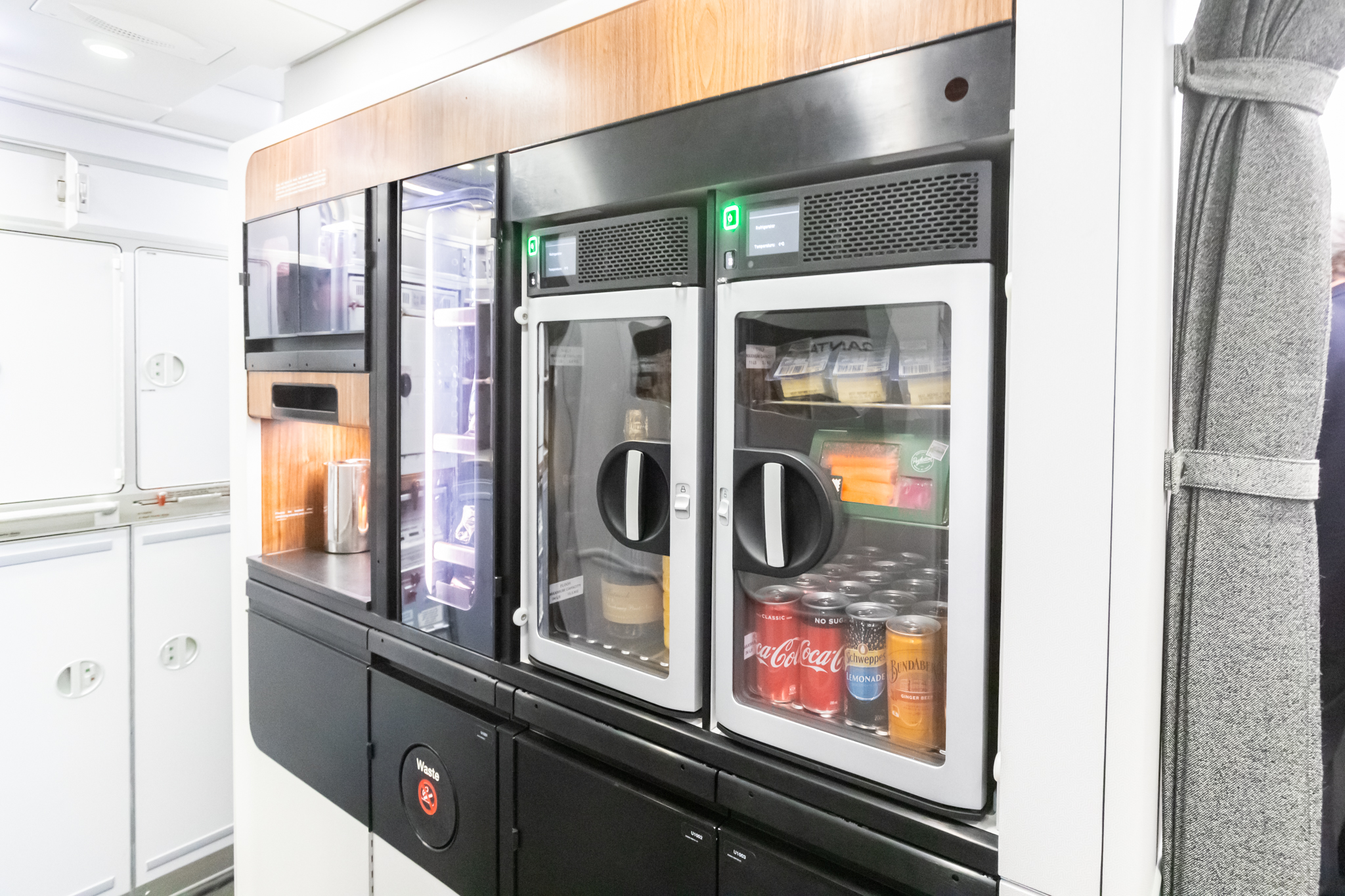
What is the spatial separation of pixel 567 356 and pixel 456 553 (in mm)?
530

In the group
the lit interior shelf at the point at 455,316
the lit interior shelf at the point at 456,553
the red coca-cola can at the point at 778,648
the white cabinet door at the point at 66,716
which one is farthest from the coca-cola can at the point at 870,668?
the white cabinet door at the point at 66,716

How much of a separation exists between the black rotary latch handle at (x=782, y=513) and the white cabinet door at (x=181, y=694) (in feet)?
8.58

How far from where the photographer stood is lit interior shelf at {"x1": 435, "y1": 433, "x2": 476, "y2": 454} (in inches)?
67.8

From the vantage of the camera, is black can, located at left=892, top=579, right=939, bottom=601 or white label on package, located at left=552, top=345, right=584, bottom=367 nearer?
black can, located at left=892, top=579, right=939, bottom=601

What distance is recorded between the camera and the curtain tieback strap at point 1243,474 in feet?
3.10

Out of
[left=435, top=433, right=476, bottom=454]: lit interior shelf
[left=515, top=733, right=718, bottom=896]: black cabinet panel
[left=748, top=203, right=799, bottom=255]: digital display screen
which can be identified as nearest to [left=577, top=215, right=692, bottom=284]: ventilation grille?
[left=748, top=203, right=799, bottom=255]: digital display screen

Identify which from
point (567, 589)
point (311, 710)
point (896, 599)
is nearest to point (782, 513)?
point (896, 599)

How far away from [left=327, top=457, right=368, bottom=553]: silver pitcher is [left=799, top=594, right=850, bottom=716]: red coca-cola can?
157cm

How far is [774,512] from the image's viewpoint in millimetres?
1236

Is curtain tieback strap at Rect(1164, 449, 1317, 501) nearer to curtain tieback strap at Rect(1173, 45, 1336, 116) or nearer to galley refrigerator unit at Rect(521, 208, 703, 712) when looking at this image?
curtain tieback strap at Rect(1173, 45, 1336, 116)

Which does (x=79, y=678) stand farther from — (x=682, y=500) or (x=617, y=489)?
(x=682, y=500)

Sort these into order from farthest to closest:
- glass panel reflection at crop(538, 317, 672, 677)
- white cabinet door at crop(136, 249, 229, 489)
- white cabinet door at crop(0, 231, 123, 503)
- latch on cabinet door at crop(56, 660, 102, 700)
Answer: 1. white cabinet door at crop(136, 249, 229, 489)
2. latch on cabinet door at crop(56, 660, 102, 700)
3. white cabinet door at crop(0, 231, 123, 503)
4. glass panel reflection at crop(538, 317, 672, 677)

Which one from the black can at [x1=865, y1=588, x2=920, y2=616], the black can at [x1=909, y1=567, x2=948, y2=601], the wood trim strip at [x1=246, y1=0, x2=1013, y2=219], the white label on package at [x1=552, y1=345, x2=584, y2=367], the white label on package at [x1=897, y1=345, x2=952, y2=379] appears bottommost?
the black can at [x1=865, y1=588, x2=920, y2=616]

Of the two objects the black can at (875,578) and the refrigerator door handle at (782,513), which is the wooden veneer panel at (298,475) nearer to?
the refrigerator door handle at (782,513)
